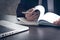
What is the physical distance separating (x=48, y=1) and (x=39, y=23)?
8.0 inches

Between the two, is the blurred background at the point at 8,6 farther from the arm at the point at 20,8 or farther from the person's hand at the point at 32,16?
the person's hand at the point at 32,16

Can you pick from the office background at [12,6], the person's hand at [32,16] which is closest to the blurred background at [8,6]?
the office background at [12,6]

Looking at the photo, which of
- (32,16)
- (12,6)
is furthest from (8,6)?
(32,16)

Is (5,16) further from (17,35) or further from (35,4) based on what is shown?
(17,35)

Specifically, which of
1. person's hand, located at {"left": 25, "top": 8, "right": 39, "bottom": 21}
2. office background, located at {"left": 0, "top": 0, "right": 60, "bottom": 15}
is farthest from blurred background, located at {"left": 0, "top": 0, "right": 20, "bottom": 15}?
person's hand, located at {"left": 25, "top": 8, "right": 39, "bottom": 21}

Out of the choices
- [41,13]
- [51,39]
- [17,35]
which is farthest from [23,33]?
[41,13]

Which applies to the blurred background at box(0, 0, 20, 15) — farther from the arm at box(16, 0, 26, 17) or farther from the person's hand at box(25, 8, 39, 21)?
the person's hand at box(25, 8, 39, 21)

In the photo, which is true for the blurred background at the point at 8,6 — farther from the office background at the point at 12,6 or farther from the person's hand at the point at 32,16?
the person's hand at the point at 32,16

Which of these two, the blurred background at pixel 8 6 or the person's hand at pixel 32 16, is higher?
the blurred background at pixel 8 6

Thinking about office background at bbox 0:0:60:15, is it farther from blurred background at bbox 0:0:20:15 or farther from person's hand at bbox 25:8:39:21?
person's hand at bbox 25:8:39:21

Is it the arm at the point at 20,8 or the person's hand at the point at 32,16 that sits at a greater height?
the arm at the point at 20,8

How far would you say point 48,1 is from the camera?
0.90 metres

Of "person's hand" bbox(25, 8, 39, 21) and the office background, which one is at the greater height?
the office background

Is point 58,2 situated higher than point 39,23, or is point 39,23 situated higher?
point 58,2
